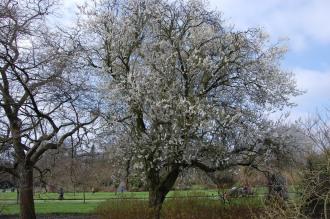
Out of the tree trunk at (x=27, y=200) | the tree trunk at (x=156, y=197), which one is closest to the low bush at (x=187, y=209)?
the tree trunk at (x=156, y=197)

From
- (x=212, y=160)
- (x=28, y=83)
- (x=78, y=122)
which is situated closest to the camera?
(x=28, y=83)

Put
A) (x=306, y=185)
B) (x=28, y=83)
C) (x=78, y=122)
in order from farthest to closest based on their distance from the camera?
(x=78, y=122), (x=28, y=83), (x=306, y=185)

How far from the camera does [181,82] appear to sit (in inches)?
750

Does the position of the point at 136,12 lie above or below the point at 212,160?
above

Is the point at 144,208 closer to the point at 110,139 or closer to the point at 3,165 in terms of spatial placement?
the point at 110,139

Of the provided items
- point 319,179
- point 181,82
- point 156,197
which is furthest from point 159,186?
point 319,179

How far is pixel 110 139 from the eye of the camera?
65.3ft

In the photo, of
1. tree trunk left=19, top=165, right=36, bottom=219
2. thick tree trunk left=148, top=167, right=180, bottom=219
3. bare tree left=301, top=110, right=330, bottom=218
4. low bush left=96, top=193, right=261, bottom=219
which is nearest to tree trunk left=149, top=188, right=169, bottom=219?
thick tree trunk left=148, top=167, right=180, bottom=219

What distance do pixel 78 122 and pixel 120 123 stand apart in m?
2.26

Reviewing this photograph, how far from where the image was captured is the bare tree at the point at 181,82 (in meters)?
18.4

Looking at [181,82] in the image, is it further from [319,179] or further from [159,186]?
[319,179]

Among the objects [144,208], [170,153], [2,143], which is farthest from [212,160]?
[2,143]

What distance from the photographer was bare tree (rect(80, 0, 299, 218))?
60.3 ft

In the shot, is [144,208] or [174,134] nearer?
[174,134]
